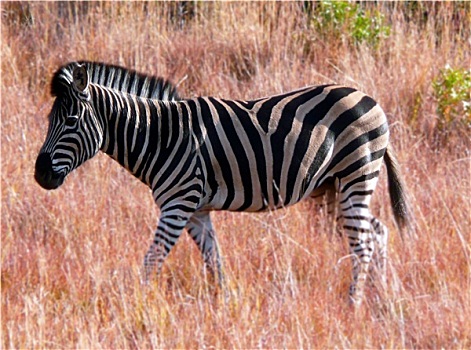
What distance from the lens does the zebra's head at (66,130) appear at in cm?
495

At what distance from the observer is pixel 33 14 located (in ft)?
31.3

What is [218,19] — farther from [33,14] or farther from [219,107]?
[219,107]

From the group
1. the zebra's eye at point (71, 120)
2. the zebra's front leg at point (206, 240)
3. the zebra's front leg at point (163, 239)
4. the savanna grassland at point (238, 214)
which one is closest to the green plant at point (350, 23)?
the savanna grassland at point (238, 214)

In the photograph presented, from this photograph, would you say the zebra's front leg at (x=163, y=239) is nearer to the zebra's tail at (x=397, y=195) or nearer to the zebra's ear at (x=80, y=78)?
the zebra's ear at (x=80, y=78)

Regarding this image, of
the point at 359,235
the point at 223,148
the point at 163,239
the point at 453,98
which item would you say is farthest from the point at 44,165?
the point at 453,98

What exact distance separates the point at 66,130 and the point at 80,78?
0.28 metres

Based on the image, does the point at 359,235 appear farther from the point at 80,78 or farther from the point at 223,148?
the point at 80,78

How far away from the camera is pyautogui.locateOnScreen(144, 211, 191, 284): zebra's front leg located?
199 inches

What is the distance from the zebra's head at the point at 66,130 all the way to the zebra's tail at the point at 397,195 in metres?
1.79

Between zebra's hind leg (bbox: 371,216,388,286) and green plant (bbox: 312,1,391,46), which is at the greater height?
green plant (bbox: 312,1,391,46)

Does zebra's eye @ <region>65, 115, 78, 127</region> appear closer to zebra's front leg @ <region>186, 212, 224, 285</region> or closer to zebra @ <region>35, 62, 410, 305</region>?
zebra @ <region>35, 62, 410, 305</region>

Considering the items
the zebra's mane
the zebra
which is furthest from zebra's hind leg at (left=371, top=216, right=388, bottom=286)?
the zebra's mane

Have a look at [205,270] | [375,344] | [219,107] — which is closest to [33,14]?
[219,107]

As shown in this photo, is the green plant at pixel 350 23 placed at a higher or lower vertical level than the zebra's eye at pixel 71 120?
lower
